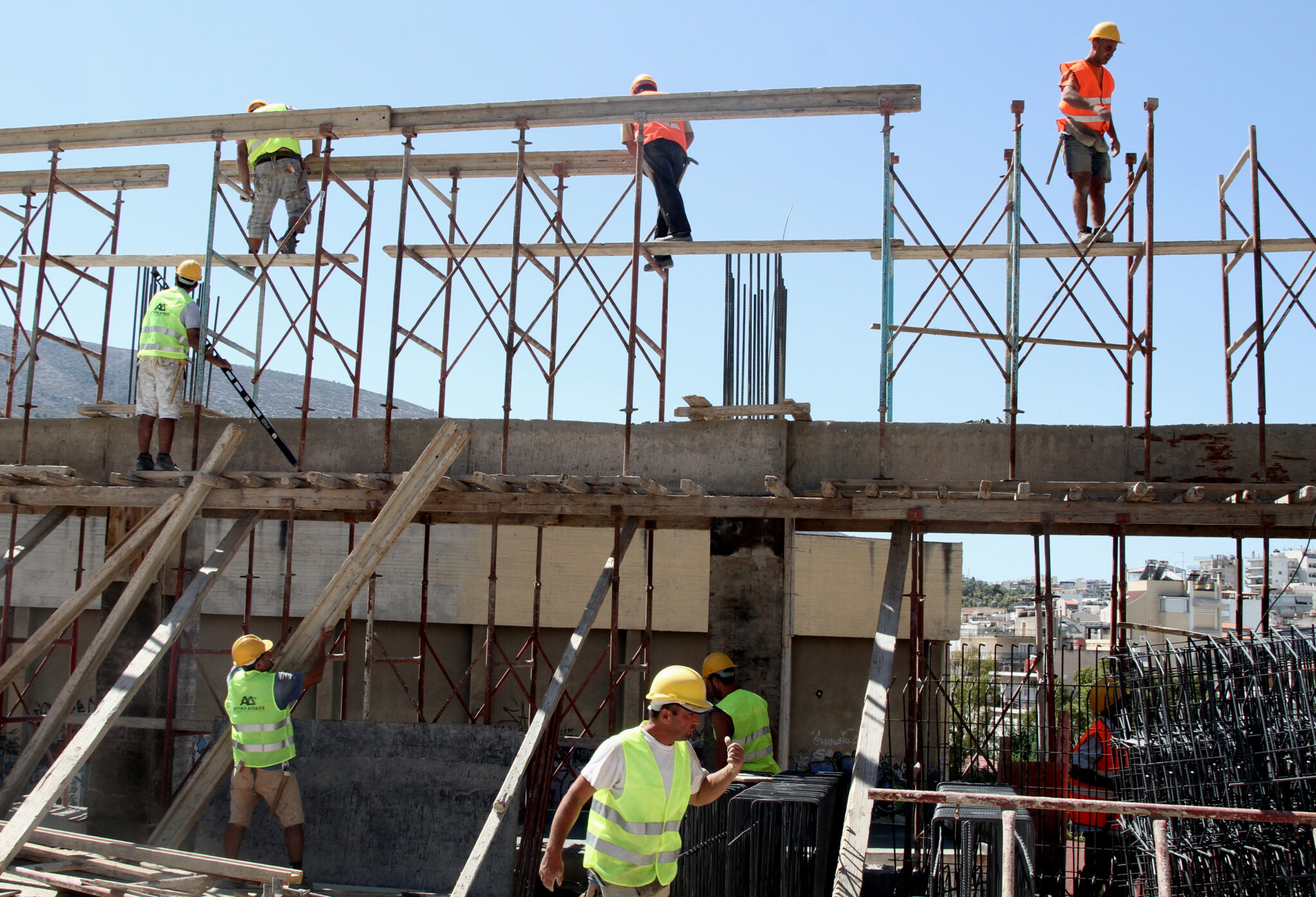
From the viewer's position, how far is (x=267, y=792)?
26.8 feet

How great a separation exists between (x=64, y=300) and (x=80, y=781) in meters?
6.50

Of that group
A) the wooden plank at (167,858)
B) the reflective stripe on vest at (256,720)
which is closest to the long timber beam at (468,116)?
the reflective stripe on vest at (256,720)

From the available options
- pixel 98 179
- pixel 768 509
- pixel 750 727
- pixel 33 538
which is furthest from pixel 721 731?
pixel 98 179

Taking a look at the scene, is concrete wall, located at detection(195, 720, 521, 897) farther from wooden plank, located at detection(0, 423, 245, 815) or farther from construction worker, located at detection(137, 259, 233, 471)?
construction worker, located at detection(137, 259, 233, 471)

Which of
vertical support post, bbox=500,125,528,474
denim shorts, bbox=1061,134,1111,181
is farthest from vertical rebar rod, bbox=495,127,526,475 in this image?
denim shorts, bbox=1061,134,1111,181

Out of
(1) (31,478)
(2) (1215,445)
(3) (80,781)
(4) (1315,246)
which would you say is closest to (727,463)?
(2) (1215,445)

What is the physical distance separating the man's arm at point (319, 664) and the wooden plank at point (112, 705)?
0.97 meters

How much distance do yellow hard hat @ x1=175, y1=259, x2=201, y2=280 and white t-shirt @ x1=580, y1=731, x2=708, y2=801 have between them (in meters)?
6.69

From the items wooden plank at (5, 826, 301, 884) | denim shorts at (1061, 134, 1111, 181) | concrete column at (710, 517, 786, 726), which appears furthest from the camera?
denim shorts at (1061, 134, 1111, 181)

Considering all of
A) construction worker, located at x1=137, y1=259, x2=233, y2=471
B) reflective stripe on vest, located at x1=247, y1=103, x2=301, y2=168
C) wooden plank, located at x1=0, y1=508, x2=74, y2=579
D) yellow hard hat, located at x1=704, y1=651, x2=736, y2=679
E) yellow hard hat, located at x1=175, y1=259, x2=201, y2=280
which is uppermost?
reflective stripe on vest, located at x1=247, y1=103, x2=301, y2=168

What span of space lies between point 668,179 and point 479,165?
2.23 meters

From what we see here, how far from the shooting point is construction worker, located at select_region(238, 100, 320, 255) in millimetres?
11242

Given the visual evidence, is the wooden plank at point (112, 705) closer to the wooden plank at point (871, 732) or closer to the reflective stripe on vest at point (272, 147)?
the reflective stripe on vest at point (272, 147)

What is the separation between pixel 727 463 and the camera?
9.38m
